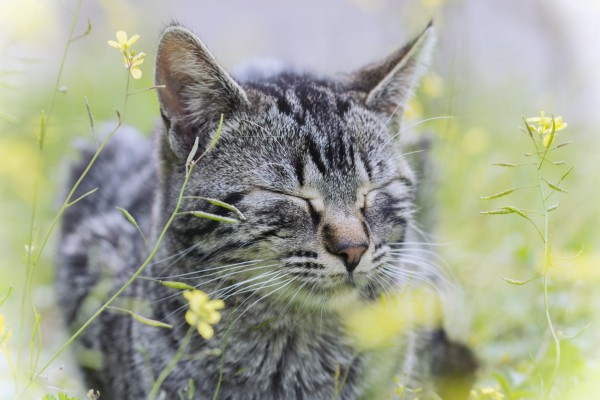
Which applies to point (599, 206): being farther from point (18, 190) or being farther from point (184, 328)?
point (18, 190)

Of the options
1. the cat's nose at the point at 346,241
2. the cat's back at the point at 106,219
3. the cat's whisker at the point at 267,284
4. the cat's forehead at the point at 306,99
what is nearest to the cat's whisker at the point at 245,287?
the cat's whisker at the point at 267,284

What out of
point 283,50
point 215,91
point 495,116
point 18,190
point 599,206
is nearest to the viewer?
point 215,91

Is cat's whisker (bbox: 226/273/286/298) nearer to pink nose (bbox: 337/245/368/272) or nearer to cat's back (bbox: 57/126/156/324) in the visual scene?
pink nose (bbox: 337/245/368/272)

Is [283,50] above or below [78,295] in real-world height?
above

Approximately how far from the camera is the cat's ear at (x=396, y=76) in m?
2.15

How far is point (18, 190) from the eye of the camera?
11.7 feet

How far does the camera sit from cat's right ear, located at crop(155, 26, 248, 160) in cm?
188

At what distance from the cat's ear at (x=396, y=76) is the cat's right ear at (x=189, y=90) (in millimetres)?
457

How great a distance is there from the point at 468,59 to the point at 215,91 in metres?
1.62

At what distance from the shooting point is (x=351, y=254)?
179 cm

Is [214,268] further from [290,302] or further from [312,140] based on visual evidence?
[312,140]

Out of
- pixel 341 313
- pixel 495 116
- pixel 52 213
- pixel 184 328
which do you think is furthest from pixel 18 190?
pixel 495 116

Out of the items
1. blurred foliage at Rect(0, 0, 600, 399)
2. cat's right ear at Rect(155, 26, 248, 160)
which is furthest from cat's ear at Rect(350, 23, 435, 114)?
cat's right ear at Rect(155, 26, 248, 160)

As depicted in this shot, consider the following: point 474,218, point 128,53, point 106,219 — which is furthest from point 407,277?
point 106,219
